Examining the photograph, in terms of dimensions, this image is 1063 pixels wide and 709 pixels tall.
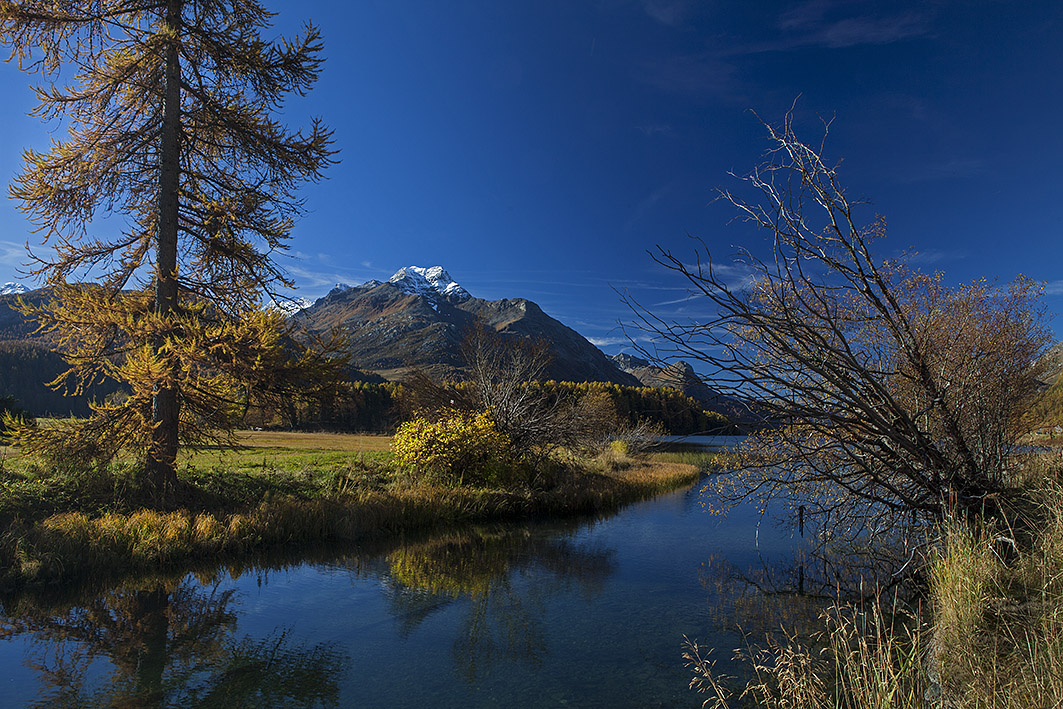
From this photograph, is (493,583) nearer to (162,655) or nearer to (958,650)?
(162,655)

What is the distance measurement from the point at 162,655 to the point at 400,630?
2.81 m

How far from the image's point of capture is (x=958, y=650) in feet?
16.5

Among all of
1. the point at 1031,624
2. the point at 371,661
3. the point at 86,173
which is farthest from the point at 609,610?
the point at 86,173

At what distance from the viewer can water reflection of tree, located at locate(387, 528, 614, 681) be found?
294 inches

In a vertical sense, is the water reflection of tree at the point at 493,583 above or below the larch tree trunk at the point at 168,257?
below

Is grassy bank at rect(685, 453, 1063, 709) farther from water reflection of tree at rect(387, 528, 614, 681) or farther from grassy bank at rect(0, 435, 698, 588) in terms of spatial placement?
grassy bank at rect(0, 435, 698, 588)

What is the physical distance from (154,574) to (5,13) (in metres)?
11.8

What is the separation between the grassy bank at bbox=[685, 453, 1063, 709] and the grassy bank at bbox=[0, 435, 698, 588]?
8922mm

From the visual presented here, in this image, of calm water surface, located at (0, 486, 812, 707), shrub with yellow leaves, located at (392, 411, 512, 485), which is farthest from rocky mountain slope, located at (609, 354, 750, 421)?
shrub with yellow leaves, located at (392, 411, 512, 485)

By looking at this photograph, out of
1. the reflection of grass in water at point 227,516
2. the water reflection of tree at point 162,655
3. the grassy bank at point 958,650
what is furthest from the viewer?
the reflection of grass in water at point 227,516

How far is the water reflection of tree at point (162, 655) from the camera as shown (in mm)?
5688

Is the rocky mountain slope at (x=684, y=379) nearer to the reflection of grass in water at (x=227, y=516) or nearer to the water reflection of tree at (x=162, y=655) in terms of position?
the water reflection of tree at (x=162, y=655)

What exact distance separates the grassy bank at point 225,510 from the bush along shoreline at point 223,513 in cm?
2

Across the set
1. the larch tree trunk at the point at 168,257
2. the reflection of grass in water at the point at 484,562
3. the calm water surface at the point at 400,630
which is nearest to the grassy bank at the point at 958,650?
the calm water surface at the point at 400,630
